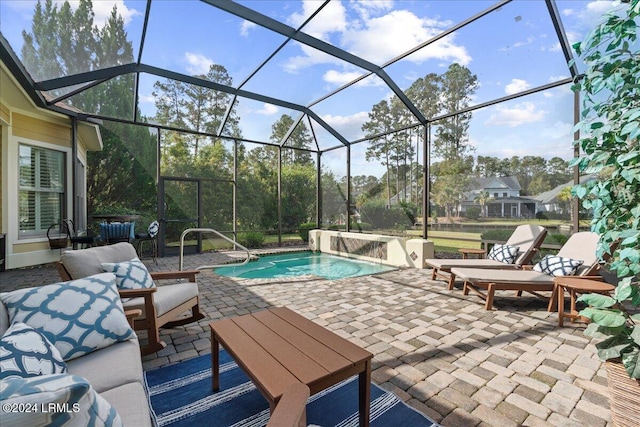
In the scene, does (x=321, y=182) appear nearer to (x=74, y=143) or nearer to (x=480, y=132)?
(x=480, y=132)

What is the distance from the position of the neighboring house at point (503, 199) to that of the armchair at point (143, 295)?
6057 mm

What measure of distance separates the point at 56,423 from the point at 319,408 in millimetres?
1596

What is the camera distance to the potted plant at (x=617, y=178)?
1515 mm

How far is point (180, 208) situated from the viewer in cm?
888

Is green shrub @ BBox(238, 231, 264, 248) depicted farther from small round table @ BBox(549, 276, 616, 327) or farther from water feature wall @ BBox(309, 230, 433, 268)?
small round table @ BBox(549, 276, 616, 327)

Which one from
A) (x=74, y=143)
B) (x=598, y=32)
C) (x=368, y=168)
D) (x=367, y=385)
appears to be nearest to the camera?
(x=598, y=32)

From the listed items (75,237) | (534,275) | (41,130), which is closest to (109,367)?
(534,275)

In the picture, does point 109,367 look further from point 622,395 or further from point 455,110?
point 455,110

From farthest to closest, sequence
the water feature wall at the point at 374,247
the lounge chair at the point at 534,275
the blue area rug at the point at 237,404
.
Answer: the water feature wall at the point at 374,247, the lounge chair at the point at 534,275, the blue area rug at the point at 237,404

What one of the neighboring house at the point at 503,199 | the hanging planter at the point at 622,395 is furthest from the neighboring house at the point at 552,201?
the hanging planter at the point at 622,395

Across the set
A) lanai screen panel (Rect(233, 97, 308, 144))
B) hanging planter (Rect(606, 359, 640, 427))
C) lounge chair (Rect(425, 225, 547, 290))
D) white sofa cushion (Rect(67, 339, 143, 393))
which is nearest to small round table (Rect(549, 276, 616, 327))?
lounge chair (Rect(425, 225, 547, 290))

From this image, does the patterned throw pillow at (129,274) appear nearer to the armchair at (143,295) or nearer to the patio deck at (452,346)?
the armchair at (143,295)

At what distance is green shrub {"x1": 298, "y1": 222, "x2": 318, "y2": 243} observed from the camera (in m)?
11.2

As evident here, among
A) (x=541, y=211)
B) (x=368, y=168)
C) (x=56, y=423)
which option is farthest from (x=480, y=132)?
(x=56, y=423)
